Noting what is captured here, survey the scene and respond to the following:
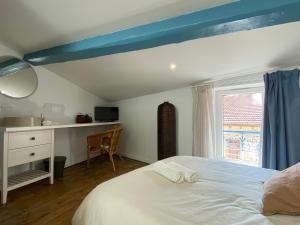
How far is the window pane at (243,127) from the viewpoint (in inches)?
104

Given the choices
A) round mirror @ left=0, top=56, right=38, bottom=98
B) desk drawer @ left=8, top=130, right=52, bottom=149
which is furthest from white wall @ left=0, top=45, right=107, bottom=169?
desk drawer @ left=8, top=130, right=52, bottom=149

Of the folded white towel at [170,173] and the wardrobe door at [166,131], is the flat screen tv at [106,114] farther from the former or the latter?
the folded white towel at [170,173]

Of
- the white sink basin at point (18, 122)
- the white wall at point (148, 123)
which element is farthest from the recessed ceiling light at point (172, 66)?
the white sink basin at point (18, 122)

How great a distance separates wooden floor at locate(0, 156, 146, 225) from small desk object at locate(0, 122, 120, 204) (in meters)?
0.14

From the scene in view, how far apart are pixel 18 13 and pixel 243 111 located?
120 inches

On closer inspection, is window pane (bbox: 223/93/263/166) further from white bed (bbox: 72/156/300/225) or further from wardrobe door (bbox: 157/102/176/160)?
white bed (bbox: 72/156/300/225)

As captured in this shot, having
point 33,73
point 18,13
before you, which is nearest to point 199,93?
point 18,13

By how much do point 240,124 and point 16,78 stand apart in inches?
137

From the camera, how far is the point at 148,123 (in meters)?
3.78

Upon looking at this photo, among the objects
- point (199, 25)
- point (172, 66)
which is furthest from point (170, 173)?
point (172, 66)

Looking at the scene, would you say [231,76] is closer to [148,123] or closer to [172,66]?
[172,66]

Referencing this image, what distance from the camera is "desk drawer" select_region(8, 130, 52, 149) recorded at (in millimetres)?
2125

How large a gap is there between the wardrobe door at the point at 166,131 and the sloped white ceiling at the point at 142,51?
47 cm

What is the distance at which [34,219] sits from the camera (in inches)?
67.8
